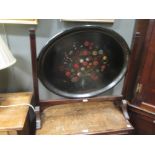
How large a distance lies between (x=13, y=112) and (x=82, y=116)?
46cm

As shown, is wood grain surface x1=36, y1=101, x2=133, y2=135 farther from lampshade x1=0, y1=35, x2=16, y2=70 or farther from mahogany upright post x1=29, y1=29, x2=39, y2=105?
lampshade x1=0, y1=35, x2=16, y2=70

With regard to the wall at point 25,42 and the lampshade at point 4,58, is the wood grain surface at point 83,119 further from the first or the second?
the lampshade at point 4,58

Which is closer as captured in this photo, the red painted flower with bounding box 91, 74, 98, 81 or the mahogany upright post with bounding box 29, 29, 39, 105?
the mahogany upright post with bounding box 29, 29, 39, 105

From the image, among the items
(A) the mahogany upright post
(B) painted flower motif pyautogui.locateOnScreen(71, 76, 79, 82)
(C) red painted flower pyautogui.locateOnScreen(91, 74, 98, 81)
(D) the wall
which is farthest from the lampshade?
(C) red painted flower pyautogui.locateOnScreen(91, 74, 98, 81)

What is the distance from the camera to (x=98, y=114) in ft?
4.01

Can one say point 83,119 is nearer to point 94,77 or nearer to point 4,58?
point 94,77

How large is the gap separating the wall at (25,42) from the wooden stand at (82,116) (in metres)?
0.19

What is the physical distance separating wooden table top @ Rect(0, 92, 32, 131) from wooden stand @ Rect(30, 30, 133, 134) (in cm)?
10

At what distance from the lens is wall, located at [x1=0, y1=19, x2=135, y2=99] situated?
111cm

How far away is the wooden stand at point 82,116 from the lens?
1079 millimetres

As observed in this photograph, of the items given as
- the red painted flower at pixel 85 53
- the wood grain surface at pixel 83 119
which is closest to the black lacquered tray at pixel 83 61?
the red painted flower at pixel 85 53
